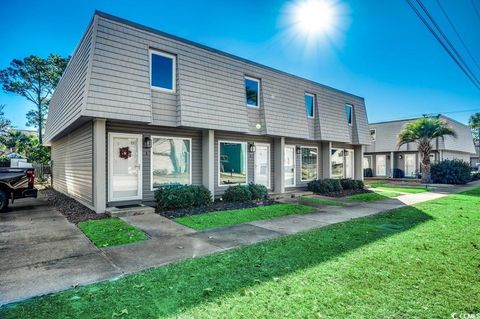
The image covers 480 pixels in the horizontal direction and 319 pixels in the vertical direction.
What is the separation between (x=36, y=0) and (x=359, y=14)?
13516 millimetres

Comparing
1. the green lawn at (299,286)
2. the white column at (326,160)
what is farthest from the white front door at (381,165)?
the green lawn at (299,286)

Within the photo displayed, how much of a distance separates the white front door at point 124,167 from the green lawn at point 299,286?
5.49 m

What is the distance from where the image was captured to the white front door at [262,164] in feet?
41.3

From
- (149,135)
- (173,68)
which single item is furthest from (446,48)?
(149,135)

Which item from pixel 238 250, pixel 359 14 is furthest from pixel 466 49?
pixel 238 250

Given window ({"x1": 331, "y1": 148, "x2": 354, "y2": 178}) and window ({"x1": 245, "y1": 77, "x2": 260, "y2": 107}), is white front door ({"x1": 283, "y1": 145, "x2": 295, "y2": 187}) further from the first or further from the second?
window ({"x1": 331, "y1": 148, "x2": 354, "y2": 178})

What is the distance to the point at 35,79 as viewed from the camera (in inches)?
1122

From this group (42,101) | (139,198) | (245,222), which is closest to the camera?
(245,222)

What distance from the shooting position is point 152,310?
2.75 m

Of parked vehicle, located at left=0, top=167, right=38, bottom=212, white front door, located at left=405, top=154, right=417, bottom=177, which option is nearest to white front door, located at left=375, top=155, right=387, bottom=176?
white front door, located at left=405, top=154, right=417, bottom=177

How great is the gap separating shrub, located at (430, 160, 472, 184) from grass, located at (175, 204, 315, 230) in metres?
16.7

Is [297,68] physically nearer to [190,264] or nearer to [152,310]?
[190,264]

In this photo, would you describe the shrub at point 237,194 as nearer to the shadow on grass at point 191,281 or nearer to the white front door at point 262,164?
the white front door at point 262,164

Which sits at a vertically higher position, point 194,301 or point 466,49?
point 466,49
